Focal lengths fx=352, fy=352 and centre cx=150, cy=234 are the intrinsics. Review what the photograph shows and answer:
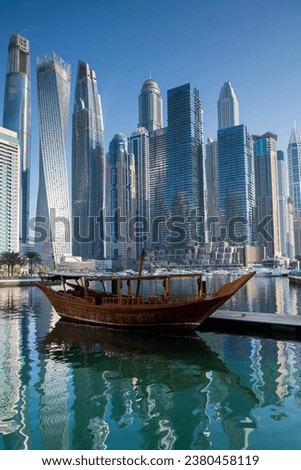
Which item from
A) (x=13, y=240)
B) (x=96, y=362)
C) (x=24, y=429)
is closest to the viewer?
(x=24, y=429)

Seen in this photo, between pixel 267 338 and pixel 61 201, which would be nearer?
pixel 267 338

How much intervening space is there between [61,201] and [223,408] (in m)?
195

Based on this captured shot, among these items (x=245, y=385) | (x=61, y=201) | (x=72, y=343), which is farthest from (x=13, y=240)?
(x=245, y=385)

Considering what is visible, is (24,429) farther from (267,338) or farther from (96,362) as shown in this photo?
(267,338)

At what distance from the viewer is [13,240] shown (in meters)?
151

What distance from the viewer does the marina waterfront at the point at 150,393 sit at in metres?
8.59

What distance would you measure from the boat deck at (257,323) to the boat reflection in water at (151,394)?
12.7 feet

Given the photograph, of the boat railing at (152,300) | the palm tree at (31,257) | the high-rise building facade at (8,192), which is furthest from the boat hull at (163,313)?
the high-rise building facade at (8,192)

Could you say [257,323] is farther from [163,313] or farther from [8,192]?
[8,192]

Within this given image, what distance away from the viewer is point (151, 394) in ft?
38.0

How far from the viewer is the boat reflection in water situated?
28.4 feet

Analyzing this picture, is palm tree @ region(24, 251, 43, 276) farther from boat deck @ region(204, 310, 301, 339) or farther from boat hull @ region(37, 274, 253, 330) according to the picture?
boat deck @ region(204, 310, 301, 339)

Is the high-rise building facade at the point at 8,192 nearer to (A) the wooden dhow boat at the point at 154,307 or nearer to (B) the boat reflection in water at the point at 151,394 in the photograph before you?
(A) the wooden dhow boat at the point at 154,307

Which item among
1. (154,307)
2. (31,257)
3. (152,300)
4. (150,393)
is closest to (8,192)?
(31,257)
